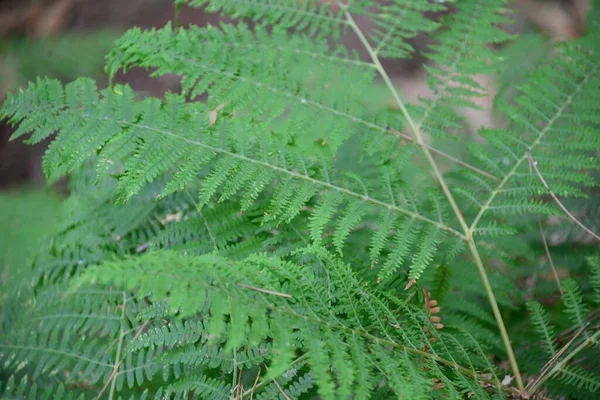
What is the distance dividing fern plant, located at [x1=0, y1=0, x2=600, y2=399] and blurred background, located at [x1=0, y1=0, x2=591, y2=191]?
4.31 ft

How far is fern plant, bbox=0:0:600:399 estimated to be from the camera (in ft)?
3.64

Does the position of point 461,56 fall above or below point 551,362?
above

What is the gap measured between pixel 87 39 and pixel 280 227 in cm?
206

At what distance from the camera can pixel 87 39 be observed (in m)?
2.75

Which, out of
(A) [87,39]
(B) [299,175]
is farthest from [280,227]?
(A) [87,39]

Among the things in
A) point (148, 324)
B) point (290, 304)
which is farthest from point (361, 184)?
point (148, 324)

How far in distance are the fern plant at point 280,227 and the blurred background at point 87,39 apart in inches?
51.7

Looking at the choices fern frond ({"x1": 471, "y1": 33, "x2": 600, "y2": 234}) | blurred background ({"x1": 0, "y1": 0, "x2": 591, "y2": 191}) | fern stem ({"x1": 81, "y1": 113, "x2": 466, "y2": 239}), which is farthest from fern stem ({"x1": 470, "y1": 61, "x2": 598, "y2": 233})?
blurred background ({"x1": 0, "y1": 0, "x2": 591, "y2": 191})

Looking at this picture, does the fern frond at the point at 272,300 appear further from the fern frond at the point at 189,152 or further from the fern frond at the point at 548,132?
the fern frond at the point at 548,132

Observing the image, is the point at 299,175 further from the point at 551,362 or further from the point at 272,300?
the point at 551,362

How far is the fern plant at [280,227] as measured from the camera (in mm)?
1109

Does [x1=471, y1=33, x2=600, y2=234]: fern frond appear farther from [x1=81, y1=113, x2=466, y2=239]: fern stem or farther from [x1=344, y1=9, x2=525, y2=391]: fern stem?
[x1=81, y1=113, x2=466, y2=239]: fern stem

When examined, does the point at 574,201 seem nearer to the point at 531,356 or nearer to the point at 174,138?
the point at 531,356

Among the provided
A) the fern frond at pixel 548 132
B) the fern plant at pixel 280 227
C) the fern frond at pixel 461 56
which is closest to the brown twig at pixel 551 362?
the fern plant at pixel 280 227
